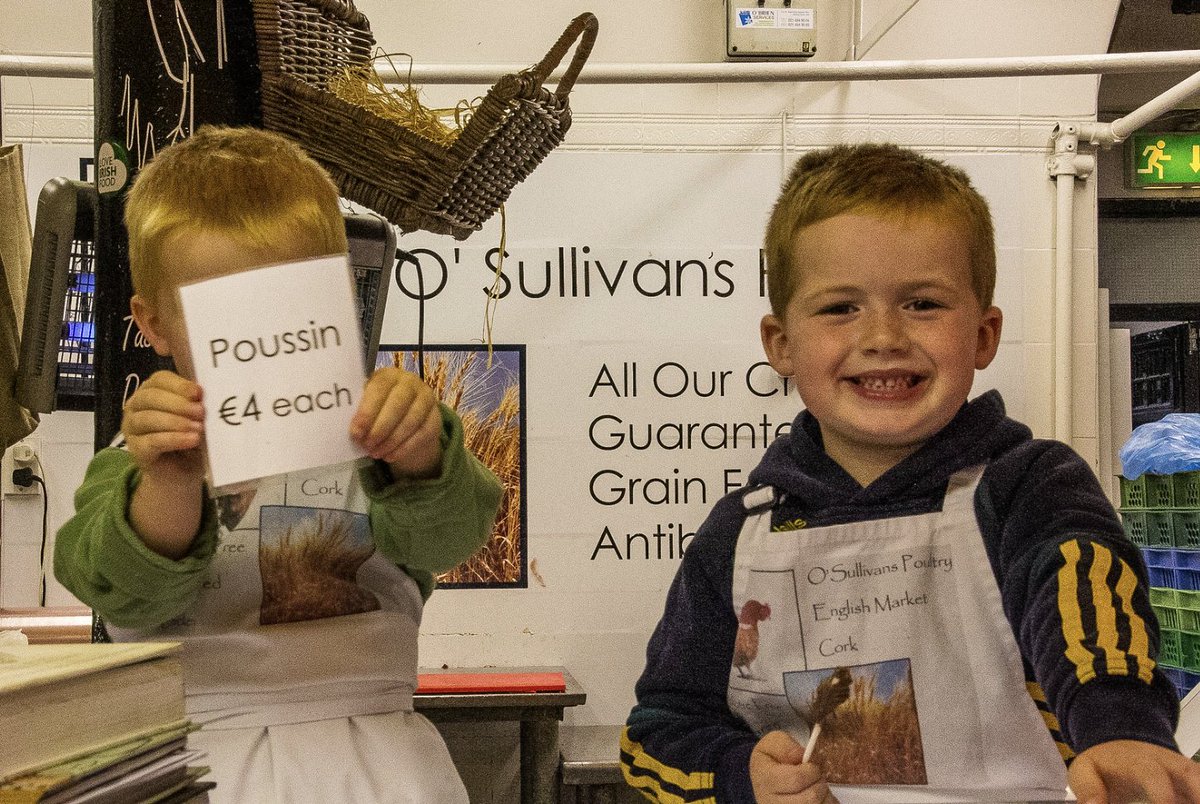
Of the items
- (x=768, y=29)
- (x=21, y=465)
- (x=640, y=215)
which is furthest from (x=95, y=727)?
(x=768, y=29)

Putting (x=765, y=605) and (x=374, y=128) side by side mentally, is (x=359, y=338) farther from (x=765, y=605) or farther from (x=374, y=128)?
(x=374, y=128)

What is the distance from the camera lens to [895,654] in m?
1.01

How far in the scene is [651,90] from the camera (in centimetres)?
343

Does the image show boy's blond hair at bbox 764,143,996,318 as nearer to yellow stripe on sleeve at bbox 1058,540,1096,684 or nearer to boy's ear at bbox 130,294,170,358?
yellow stripe on sleeve at bbox 1058,540,1096,684

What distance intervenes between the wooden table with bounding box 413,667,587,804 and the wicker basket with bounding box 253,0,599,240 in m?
1.55

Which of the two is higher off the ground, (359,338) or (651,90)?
(651,90)

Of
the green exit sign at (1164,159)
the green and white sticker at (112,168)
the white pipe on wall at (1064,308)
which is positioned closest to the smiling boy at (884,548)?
the green and white sticker at (112,168)

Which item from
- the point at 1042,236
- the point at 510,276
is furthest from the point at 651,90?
the point at 1042,236

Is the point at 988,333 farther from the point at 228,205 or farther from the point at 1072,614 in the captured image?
the point at 228,205

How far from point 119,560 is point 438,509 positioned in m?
0.24

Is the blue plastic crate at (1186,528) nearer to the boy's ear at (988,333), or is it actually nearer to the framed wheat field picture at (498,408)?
the framed wheat field picture at (498,408)

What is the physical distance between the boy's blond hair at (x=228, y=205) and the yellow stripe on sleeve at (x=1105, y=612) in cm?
63

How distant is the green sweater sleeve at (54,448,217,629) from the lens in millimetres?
819

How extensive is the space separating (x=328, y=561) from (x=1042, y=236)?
304 centimetres
